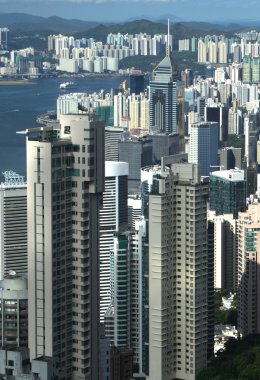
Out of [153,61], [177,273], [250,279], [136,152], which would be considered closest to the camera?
[177,273]

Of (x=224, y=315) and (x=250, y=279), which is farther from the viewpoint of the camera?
(x=224, y=315)

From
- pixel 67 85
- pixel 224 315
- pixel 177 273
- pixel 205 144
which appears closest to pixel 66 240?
pixel 177 273

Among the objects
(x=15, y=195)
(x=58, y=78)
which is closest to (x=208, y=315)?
(x=15, y=195)

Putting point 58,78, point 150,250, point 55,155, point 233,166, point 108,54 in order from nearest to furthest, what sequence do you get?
point 55,155
point 150,250
point 233,166
point 58,78
point 108,54

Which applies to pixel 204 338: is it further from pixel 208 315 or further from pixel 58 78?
pixel 58 78

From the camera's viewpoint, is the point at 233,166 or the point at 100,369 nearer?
the point at 100,369

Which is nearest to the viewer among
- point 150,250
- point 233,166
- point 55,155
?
point 55,155

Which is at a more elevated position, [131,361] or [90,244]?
[90,244]

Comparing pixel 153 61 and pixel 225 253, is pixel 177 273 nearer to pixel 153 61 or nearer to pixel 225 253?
pixel 225 253
